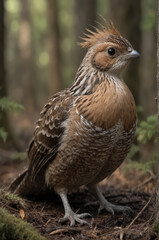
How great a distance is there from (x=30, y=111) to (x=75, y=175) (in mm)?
15105

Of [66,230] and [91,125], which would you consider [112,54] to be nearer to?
[91,125]

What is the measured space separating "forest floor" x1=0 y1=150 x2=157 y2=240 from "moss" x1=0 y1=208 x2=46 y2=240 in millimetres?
379

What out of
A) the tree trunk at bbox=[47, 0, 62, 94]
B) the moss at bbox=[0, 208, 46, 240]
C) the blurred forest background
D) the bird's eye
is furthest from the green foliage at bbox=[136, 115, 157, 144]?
the tree trunk at bbox=[47, 0, 62, 94]

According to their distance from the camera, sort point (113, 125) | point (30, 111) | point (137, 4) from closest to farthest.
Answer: point (113, 125), point (137, 4), point (30, 111)

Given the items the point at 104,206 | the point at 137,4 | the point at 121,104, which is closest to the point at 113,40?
the point at 121,104

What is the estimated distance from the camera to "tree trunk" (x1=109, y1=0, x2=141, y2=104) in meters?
9.27

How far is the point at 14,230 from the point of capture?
3.93 m

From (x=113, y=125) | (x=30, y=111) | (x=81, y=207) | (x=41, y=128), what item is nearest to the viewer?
(x=113, y=125)

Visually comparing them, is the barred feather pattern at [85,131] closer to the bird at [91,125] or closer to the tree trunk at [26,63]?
the bird at [91,125]

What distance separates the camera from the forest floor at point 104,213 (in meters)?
4.43

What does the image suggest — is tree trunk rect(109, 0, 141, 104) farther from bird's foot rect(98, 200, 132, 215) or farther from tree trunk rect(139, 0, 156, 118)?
bird's foot rect(98, 200, 132, 215)

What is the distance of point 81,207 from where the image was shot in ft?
20.5

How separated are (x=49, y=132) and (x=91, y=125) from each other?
0.97 meters

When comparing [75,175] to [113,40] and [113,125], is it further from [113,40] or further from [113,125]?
[113,40]
